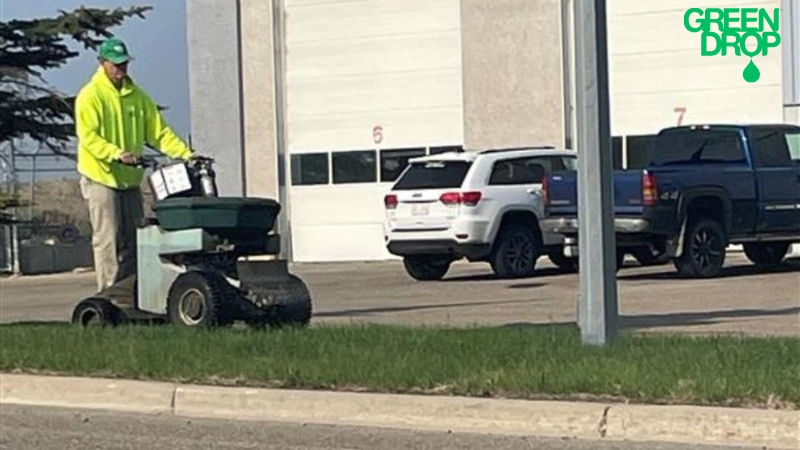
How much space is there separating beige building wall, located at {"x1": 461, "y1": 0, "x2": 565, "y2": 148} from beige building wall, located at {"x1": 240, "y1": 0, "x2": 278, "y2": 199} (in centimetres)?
408

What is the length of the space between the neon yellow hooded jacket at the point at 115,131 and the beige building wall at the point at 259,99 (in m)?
18.3

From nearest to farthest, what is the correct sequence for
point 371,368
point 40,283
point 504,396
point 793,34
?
point 504,396
point 371,368
point 793,34
point 40,283

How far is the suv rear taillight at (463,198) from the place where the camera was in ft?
69.5

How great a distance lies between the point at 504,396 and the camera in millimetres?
9258

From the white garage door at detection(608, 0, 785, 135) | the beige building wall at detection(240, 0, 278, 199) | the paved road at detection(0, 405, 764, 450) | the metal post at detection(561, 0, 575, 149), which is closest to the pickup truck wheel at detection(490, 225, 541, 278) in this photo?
the white garage door at detection(608, 0, 785, 135)

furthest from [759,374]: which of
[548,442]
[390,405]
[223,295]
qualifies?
[223,295]

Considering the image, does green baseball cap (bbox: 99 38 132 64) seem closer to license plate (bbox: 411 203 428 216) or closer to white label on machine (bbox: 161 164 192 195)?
white label on machine (bbox: 161 164 192 195)

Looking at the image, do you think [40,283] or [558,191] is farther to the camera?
[40,283]

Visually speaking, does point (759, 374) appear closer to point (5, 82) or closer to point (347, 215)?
point (5, 82)

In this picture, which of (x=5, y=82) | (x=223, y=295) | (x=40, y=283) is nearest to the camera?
(x=223, y=295)

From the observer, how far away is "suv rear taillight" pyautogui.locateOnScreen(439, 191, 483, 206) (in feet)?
69.5

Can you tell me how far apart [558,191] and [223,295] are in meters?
9.32

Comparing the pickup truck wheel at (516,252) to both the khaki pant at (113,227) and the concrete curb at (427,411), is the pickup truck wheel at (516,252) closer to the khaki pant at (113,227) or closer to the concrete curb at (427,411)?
the khaki pant at (113,227)

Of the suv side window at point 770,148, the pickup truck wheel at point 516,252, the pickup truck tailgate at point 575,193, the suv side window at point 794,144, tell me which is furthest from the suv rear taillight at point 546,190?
the suv side window at point 794,144
